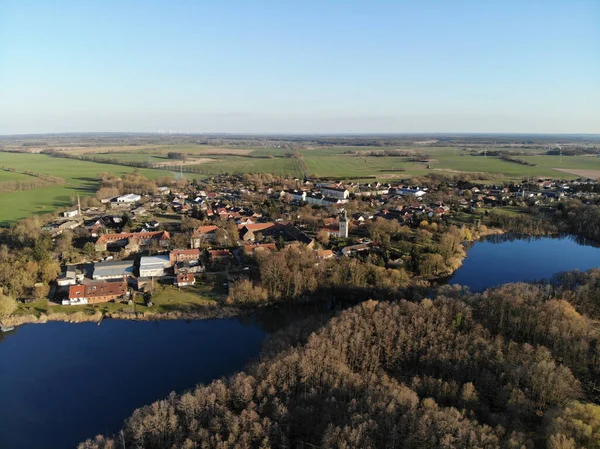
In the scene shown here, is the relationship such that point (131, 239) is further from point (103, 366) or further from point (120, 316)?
point (103, 366)

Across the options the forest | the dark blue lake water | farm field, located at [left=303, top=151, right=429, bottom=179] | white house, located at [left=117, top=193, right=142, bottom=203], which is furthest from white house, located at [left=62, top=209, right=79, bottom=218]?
farm field, located at [left=303, top=151, right=429, bottom=179]

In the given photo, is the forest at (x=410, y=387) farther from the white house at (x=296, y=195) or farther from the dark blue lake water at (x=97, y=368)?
the white house at (x=296, y=195)

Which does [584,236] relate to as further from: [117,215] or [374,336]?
[117,215]

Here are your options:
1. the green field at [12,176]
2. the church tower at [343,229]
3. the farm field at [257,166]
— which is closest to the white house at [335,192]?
the church tower at [343,229]

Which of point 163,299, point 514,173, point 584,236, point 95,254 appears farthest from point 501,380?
point 514,173

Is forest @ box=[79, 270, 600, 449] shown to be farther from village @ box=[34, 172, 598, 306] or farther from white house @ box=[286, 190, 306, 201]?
white house @ box=[286, 190, 306, 201]

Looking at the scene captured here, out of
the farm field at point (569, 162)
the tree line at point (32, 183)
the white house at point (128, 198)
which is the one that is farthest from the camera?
the farm field at point (569, 162)
